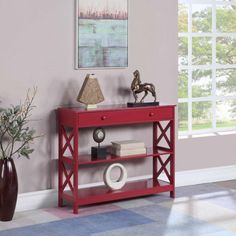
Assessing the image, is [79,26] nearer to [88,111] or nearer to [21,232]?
[88,111]

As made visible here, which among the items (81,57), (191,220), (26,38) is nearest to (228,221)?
(191,220)

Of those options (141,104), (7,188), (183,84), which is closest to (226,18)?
(183,84)

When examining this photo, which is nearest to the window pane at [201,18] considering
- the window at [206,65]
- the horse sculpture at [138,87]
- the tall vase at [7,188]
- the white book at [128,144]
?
the window at [206,65]

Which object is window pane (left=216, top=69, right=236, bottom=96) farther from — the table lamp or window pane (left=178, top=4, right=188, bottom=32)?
the table lamp

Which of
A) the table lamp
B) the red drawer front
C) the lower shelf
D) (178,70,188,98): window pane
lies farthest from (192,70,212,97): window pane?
the table lamp

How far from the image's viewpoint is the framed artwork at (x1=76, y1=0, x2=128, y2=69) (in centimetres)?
545

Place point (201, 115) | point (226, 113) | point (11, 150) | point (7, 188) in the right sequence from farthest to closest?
point (226, 113)
point (201, 115)
point (11, 150)
point (7, 188)

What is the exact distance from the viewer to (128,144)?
18.0 feet

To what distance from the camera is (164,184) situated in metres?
5.79

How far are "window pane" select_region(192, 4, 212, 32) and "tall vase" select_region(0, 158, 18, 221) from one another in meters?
2.59

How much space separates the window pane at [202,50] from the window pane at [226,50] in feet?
0.49

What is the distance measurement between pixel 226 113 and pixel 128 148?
175 cm

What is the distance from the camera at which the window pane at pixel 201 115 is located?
661cm

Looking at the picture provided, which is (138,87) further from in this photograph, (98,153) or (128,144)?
(98,153)
